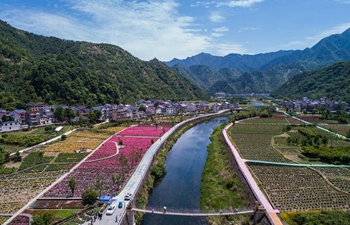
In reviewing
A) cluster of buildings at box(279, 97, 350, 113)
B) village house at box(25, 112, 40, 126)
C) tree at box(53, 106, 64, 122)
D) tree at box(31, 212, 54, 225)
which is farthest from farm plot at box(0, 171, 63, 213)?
cluster of buildings at box(279, 97, 350, 113)

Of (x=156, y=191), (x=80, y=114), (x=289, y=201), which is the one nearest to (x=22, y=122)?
(x=80, y=114)

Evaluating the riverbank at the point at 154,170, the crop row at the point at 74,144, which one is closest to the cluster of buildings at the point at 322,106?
the riverbank at the point at 154,170

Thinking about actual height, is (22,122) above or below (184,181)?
above

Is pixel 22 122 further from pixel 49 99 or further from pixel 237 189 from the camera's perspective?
pixel 237 189

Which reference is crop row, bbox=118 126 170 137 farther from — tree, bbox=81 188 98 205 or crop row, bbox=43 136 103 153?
tree, bbox=81 188 98 205

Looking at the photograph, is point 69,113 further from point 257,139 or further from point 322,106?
point 322,106

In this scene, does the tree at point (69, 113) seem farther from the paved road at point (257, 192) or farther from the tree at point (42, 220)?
the tree at point (42, 220)
